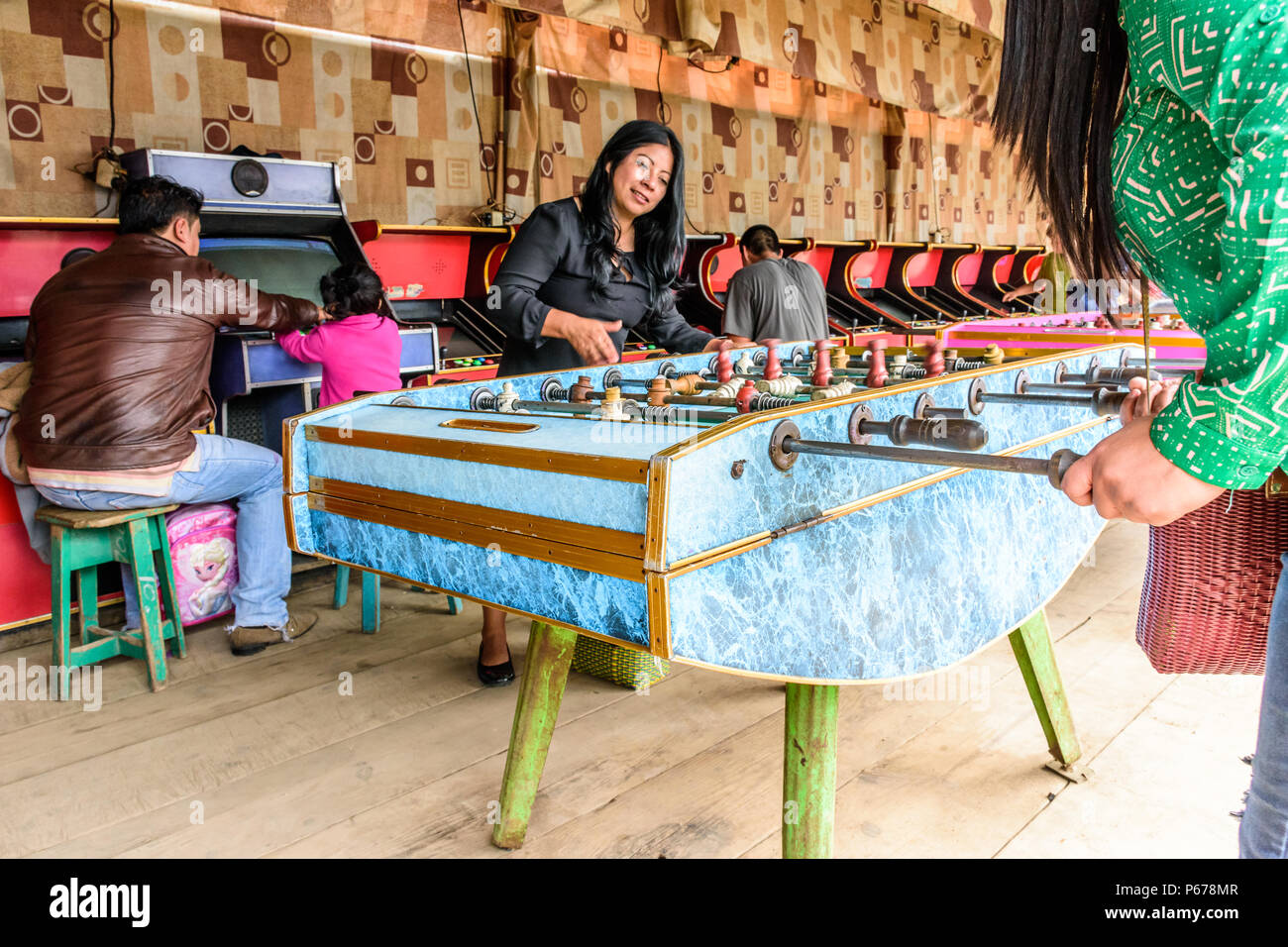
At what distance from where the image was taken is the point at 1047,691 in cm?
209

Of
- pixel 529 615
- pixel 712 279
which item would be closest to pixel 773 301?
pixel 712 279

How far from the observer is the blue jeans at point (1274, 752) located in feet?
3.25

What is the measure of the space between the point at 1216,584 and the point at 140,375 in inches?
110

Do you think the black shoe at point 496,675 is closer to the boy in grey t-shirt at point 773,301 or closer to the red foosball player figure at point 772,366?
the red foosball player figure at point 772,366

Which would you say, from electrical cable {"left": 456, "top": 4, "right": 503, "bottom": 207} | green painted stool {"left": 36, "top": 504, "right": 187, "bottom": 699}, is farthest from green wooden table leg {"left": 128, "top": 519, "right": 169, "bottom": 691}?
electrical cable {"left": 456, "top": 4, "right": 503, "bottom": 207}

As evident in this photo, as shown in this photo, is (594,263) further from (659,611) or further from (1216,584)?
(1216,584)

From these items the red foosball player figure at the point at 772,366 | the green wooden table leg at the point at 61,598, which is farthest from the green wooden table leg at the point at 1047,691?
the green wooden table leg at the point at 61,598

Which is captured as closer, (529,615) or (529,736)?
(529,615)

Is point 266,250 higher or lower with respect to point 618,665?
higher

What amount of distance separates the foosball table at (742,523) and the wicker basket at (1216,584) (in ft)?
0.92
